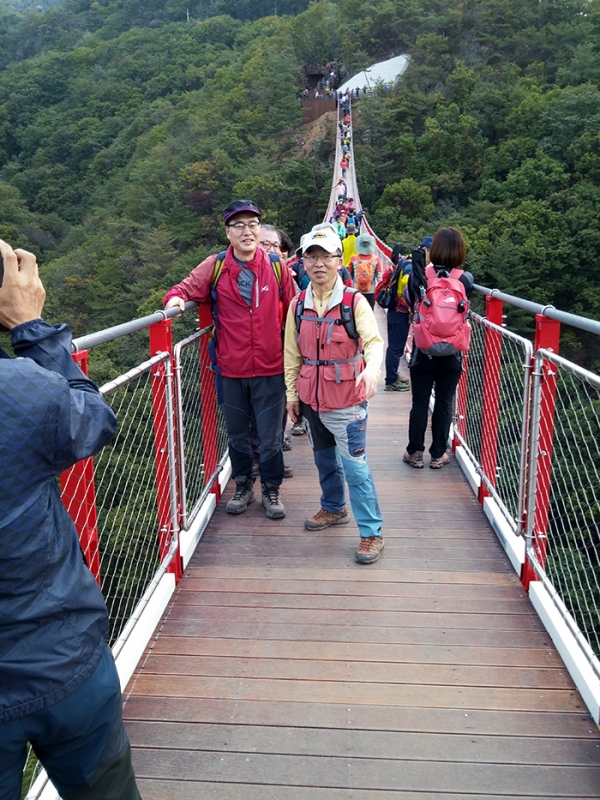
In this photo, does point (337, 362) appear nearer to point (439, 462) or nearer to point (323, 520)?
point (323, 520)

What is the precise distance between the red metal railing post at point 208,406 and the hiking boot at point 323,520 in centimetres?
58

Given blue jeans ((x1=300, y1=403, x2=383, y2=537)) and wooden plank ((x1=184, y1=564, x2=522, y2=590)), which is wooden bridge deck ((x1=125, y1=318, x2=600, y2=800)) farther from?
blue jeans ((x1=300, y1=403, x2=383, y2=537))

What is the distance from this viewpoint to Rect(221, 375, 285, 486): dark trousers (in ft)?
10.7

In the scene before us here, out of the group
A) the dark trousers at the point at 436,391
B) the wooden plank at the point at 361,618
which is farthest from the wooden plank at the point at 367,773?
the dark trousers at the point at 436,391

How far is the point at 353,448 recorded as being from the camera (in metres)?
2.87

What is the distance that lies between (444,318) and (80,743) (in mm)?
2826

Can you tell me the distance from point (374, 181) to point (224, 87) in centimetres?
2354

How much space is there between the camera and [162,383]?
2.62 m

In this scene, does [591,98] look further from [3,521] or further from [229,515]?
[3,521]

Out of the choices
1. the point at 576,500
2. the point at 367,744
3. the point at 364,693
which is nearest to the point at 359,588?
the point at 364,693

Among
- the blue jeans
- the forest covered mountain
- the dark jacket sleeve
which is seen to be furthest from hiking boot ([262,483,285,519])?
the forest covered mountain

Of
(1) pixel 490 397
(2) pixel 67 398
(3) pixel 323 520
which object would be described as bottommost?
(3) pixel 323 520

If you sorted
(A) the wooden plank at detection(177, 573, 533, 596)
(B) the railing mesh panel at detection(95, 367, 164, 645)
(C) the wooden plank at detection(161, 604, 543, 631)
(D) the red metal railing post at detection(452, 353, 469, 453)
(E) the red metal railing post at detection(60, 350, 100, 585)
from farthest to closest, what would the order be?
(D) the red metal railing post at detection(452, 353, 469, 453), (A) the wooden plank at detection(177, 573, 533, 596), (C) the wooden plank at detection(161, 604, 543, 631), (B) the railing mesh panel at detection(95, 367, 164, 645), (E) the red metal railing post at detection(60, 350, 100, 585)

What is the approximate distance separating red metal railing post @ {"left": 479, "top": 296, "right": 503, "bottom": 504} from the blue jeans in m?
0.85
